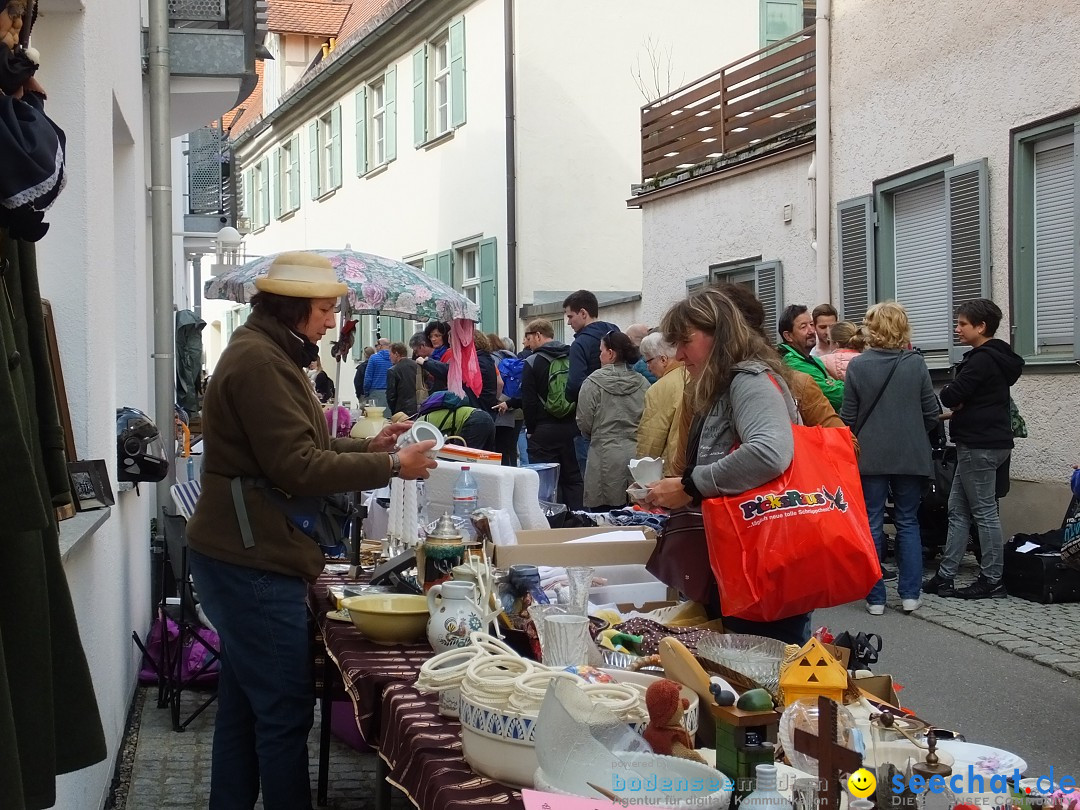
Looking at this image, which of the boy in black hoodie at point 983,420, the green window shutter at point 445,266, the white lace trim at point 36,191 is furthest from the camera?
the green window shutter at point 445,266

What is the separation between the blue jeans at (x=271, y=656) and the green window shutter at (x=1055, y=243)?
22.7 ft

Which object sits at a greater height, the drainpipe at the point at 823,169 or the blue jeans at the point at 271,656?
the drainpipe at the point at 823,169

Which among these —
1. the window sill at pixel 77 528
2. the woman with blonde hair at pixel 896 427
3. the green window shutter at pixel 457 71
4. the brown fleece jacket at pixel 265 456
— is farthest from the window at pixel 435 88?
the brown fleece jacket at pixel 265 456

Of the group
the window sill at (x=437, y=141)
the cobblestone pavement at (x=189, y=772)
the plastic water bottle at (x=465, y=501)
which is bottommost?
the cobblestone pavement at (x=189, y=772)

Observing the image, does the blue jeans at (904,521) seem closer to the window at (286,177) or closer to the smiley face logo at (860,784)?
the smiley face logo at (860,784)

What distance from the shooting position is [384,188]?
23594 mm

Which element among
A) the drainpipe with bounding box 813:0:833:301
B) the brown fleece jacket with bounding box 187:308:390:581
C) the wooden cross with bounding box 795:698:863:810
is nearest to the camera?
the wooden cross with bounding box 795:698:863:810

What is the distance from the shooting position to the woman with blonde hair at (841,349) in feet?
29.7

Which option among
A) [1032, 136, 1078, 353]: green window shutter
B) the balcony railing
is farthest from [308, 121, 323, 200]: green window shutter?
[1032, 136, 1078, 353]: green window shutter

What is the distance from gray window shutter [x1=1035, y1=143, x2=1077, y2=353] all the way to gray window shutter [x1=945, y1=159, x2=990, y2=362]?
1.55 feet

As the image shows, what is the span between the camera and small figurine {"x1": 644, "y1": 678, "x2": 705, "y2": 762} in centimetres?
223

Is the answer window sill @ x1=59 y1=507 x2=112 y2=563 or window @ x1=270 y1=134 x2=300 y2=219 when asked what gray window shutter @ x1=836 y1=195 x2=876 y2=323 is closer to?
window sill @ x1=59 y1=507 x2=112 y2=563

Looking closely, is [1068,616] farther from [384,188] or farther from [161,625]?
[384,188]

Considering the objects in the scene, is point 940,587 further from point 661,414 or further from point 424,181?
point 424,181
